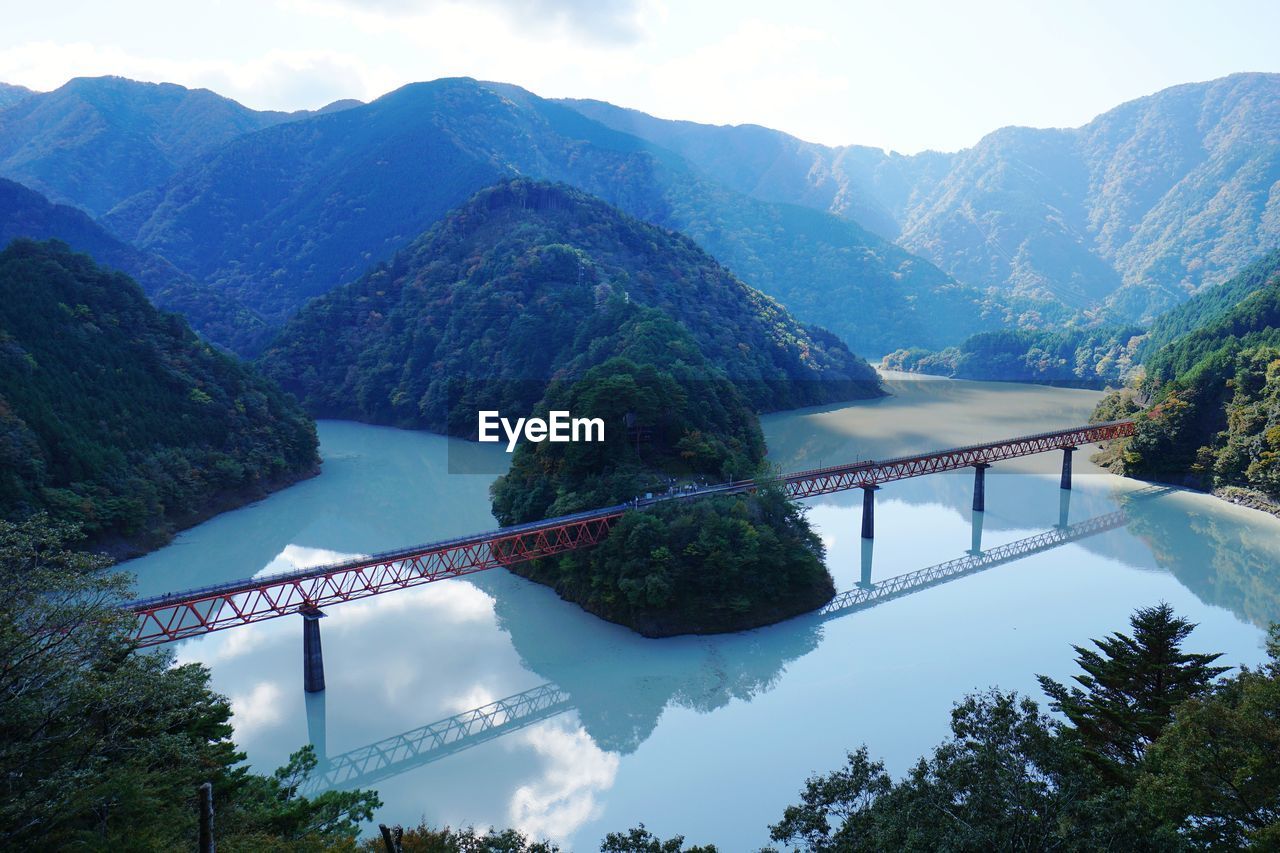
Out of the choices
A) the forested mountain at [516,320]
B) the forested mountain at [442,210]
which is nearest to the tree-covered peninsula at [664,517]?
the forested mountain at [516,320]

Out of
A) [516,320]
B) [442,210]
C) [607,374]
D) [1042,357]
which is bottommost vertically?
[1042,357]

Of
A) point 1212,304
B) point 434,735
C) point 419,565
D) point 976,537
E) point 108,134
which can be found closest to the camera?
point 434,735

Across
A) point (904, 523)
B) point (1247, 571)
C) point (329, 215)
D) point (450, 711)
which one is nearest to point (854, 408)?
point (904, 523)

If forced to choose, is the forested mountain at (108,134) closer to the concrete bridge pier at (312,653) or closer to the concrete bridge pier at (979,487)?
the concrete bridge pier at (312,653)

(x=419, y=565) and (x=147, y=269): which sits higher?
(x=147, y=269)

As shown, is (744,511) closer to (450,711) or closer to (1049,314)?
(450,711)

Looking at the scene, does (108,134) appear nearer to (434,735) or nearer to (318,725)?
(318,725)

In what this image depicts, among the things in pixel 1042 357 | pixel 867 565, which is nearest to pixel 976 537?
pixel 867 565
